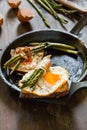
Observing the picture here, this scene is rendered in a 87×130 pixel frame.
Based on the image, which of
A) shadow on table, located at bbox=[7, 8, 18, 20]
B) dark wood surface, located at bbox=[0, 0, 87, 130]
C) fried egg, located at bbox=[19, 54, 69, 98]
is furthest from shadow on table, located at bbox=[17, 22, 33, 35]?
fried egg, located at bbox=[19, 54, 69, 98]

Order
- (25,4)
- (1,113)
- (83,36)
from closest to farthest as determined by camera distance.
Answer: (1,113) → (83,36) → (25,4)

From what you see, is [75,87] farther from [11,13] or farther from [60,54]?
[11,13]

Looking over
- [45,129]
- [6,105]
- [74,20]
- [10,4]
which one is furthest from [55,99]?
[10,4]

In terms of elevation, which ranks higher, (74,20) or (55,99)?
(55,99)

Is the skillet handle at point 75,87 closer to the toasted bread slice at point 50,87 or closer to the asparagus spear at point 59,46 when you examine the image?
the toasted bread slice at point 50,87

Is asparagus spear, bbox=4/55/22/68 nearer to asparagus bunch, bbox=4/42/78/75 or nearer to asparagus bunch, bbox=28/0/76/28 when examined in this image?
asparagus bunch, bbox=4/42/78/75

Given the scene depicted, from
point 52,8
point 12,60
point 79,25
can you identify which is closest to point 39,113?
point 12,60

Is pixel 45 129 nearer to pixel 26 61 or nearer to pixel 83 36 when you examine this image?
pixel 26 61

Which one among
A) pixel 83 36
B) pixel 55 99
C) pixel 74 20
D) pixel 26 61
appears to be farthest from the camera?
pixel 74 20

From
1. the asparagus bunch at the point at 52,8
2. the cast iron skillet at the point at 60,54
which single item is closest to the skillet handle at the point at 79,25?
the cast iron skillet at the point at 60,54
